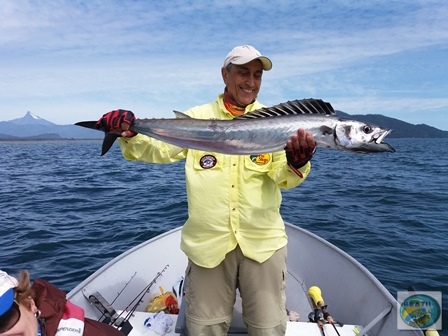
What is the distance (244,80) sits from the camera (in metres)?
3.93

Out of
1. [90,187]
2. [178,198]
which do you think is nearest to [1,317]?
[178,198]

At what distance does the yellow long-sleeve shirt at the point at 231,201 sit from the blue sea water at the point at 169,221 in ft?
18.4

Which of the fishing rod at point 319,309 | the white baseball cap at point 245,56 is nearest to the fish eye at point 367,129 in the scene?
the white baseball cap at point 245,56

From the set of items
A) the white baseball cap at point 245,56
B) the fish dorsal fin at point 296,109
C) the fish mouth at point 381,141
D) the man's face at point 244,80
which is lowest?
the fish mouth at point 381,141

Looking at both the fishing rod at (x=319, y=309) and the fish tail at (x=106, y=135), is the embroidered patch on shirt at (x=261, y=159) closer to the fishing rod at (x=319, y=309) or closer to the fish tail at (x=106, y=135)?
the fish tail at (x=106, y=135)

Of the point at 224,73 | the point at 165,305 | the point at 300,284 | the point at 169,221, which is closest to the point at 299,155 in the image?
the point at 224,73

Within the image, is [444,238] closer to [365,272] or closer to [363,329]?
[365,272]

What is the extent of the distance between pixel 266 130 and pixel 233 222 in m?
1.07

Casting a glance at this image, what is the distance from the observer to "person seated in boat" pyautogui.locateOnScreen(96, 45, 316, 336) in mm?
3871

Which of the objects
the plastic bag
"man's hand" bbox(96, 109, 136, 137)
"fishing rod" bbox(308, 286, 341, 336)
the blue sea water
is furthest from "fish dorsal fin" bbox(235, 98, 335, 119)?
the blue sea water

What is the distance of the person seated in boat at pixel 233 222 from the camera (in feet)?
12.7

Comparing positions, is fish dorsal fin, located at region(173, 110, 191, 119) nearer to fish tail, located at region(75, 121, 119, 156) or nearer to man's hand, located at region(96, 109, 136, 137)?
man's hand, located at region(96, 109, 136, 137)

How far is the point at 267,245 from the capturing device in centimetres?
391

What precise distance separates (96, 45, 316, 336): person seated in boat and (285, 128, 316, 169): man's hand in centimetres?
14
